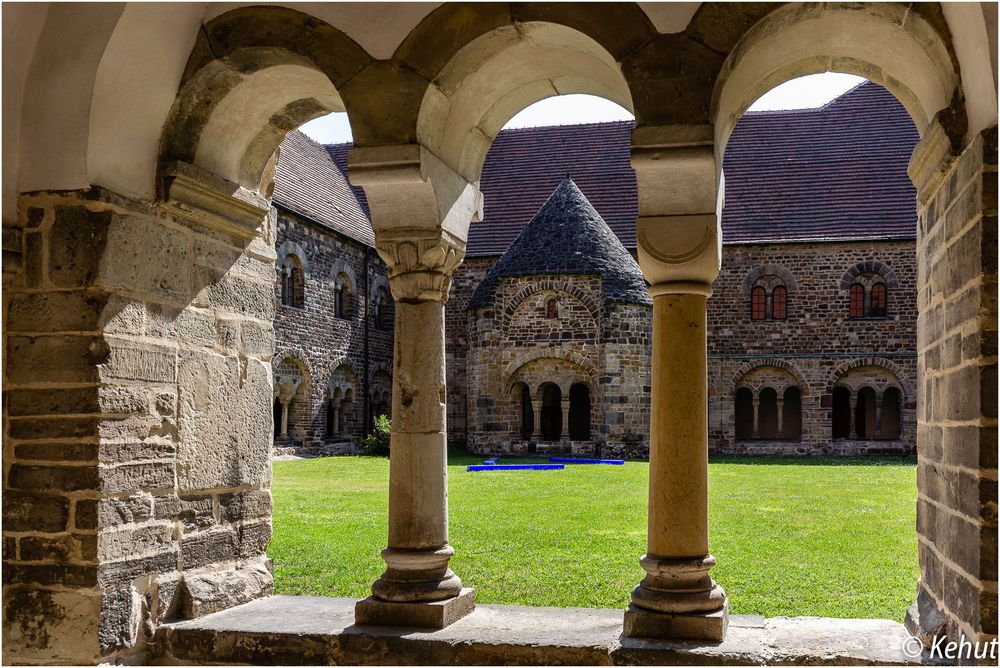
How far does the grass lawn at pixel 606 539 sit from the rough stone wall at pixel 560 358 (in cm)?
604

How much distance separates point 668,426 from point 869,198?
20722mm

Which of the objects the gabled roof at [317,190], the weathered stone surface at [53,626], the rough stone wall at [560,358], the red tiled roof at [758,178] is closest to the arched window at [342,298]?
the gabled roof at [317,190]

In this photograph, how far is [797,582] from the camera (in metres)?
6.43

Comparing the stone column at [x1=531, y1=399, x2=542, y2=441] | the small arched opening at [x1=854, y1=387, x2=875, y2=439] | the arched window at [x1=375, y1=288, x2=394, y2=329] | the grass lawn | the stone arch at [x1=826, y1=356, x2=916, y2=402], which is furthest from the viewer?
the arched window at [x1=375, y1=288, x2=394, y2=329]

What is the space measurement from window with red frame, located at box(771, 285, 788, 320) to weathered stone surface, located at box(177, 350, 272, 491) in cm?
2007

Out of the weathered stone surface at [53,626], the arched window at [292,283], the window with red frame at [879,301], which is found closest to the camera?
the weathered stone surface at [53,626]

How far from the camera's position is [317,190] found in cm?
2280

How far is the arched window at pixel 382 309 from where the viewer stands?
24.9m

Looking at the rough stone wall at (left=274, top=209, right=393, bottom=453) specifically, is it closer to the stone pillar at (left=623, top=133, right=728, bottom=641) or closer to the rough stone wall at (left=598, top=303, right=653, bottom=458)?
the rough stone wall at (left=598, top=303, right=653, bottom=458)

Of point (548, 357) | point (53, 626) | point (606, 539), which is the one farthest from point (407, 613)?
point (548, 357)

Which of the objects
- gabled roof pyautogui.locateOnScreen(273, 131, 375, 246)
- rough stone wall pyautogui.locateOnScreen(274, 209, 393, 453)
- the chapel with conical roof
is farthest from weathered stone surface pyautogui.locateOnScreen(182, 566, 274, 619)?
the chapel with conical roof

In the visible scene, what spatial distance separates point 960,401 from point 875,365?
20622 mm

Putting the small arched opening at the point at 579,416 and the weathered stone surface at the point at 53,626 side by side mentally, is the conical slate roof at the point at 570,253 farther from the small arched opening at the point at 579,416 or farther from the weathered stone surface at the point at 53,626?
the weathered stone surface at the point at 53,626

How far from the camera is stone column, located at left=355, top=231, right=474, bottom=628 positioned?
395 centimetres
